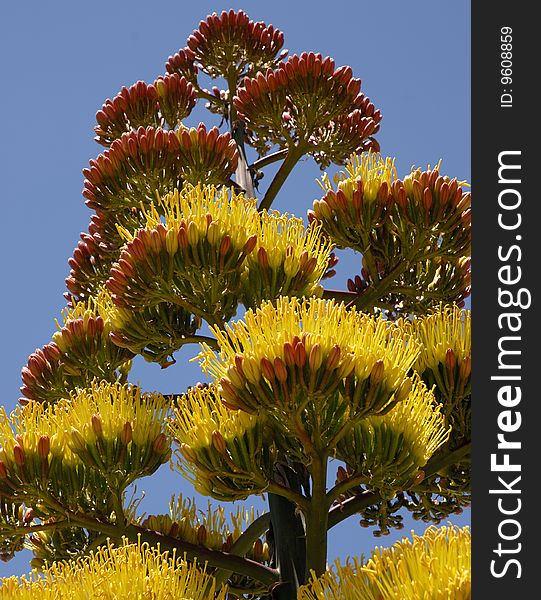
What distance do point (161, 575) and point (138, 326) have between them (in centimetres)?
122

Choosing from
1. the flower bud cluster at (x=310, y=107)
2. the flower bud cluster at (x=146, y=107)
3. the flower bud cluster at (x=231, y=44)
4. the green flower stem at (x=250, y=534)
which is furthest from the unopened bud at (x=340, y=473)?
the flower bud cluster at (x=231, y=44)

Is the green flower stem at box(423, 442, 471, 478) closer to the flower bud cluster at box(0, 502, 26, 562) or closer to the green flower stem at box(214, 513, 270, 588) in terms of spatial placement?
the green flower stem at box(214, 513, 270, 588)

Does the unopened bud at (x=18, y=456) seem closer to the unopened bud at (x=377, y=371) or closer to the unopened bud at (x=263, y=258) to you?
the unopened bud at (x=263, y=258)

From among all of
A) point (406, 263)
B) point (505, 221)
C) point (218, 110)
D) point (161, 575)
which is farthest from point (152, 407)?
point (218, 110)

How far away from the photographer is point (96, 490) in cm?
344

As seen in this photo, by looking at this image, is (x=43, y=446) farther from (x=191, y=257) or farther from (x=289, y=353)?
(x=289, y=353)

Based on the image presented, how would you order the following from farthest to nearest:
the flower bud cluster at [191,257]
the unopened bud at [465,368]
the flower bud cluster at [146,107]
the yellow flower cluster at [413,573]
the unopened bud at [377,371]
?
the flower bud cluster at [146,107] < the flower bud cluster at [191,257] < the unopened bud at [465,368] < the unopened bud at [377,371] < the yellow flower cluster at [413,573]

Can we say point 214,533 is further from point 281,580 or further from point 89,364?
point 89,364

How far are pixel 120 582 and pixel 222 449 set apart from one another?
0.49 m

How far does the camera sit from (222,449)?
116 inches

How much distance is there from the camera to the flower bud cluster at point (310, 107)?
14.7 feet

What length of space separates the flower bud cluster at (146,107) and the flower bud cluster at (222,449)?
2.36 m

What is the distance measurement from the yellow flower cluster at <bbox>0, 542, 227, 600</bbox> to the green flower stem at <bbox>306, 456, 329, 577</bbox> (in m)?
0.41

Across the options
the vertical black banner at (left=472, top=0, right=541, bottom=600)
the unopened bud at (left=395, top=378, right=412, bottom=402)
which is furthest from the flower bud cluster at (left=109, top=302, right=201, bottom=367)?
the vertical black banner at (left=472, top=0, right=541, bottom=600)
